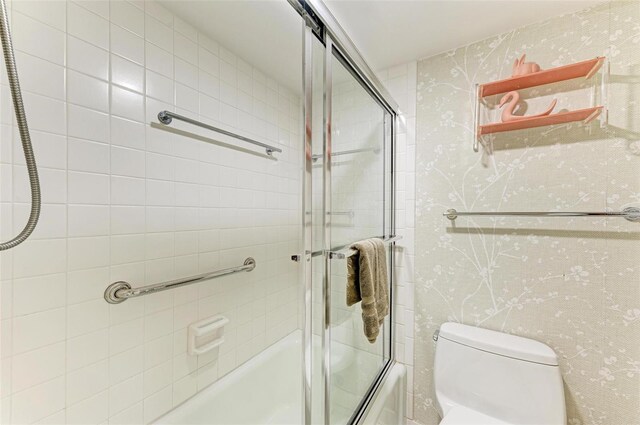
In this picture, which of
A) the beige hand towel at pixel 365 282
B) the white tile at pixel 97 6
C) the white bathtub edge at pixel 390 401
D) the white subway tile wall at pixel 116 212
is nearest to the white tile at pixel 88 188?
the white subway tile wall at pixel 116 212

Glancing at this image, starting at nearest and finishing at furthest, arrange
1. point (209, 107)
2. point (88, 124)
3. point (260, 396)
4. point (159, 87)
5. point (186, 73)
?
point (88, 124)
point (159, 87)
point (186, 73)
point (209, 107)
point (260, 396)

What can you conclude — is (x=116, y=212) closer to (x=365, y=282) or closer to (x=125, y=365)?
(x=125, y=365)

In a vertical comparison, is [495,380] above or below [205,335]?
below

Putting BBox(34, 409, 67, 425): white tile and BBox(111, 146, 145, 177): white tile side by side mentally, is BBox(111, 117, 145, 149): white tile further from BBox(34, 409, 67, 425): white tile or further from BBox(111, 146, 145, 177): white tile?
BBox(34, 409, 67, 425): white tile

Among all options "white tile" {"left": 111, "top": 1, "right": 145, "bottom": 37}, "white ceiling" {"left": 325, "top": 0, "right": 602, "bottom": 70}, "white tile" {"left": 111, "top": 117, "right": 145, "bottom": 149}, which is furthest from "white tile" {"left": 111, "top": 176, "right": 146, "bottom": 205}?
"white ceiling" {"left": 325, "top": 0, "right": 602, "bottom": 70}

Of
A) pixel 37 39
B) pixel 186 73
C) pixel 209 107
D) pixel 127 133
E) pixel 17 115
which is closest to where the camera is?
pixel 17 115

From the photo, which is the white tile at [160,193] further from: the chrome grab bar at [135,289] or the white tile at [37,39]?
the white tile at [37,39]

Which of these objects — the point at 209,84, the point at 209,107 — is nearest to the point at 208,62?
the point at 209,84

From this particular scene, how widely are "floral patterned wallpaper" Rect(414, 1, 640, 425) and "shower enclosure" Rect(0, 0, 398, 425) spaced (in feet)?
0.88

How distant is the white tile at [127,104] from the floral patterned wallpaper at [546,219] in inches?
53.7

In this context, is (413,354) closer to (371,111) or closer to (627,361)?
(627,361)

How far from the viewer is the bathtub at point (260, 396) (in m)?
1.19

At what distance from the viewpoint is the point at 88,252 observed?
0.93 metres

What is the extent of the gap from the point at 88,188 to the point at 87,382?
2.24 ft
